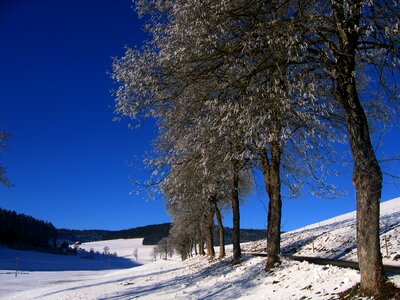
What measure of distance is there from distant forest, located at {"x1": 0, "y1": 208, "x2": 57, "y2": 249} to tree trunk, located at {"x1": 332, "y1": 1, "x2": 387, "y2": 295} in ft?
486

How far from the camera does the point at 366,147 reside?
28.2 ft

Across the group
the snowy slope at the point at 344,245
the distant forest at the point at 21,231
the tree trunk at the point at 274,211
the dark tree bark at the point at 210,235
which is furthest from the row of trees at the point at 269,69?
the distant forest at the point at 21,231

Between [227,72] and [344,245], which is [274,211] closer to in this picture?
[227,72]

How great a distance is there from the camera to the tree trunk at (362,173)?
8211 mm

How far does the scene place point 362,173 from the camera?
845 centimetres

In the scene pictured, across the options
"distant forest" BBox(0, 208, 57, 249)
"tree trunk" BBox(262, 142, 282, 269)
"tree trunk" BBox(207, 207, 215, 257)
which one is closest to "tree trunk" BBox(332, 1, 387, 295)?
"tree trunk" BBox(262, 142, 282, 269)

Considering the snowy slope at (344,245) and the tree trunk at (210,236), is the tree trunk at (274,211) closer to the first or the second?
the snowy slope at (344,245)

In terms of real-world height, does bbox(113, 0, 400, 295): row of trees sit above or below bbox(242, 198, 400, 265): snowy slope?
above

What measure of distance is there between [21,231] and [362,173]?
537ft

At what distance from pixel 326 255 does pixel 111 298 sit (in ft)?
46.0

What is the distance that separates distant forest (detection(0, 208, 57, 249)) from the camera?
145500 millimetres

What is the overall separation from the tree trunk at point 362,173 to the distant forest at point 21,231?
148041 mm

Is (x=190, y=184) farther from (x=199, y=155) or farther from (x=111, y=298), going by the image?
(x=111, y=298)

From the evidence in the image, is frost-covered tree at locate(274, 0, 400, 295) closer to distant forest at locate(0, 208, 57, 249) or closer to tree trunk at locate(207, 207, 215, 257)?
tree trunk at locate(207, 207, 215, 257)
